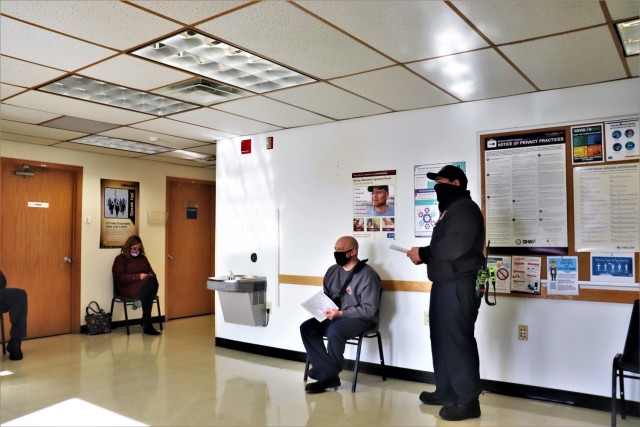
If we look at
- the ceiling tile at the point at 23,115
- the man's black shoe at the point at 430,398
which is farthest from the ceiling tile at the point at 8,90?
the man's black shoe at the point at 430,398

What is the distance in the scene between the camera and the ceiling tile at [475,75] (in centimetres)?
333

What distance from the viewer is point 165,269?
773 cm

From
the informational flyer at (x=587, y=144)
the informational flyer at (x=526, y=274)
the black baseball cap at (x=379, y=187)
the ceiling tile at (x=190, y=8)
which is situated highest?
the ceiling tile at (x=190, y=8)

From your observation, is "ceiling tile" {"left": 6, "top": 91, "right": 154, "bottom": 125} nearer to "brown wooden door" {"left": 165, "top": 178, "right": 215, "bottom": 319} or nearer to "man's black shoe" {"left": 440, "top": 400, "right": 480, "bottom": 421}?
"brown wooden door" {"left": 165, "top": 178, "right": 215, "bottom": 319}

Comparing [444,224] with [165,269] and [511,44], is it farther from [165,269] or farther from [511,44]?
[165,269]

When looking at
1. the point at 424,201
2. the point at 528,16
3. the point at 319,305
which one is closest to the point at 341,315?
the point at 319,305

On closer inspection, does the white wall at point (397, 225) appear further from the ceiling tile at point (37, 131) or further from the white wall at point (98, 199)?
the white wall at point (98, 199)

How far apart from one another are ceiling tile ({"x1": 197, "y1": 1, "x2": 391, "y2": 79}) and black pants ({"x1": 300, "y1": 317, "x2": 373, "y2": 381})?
6.72ft

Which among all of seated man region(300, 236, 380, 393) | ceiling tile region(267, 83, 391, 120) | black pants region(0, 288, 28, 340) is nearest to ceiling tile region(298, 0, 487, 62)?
ceiling tile region(267, 83, 391, 120)

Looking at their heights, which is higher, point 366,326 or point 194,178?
point 194,178

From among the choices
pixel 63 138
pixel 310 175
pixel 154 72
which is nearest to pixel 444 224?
pixel 310 175

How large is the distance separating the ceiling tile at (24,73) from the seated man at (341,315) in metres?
2.65

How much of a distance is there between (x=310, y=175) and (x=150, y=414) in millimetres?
2715

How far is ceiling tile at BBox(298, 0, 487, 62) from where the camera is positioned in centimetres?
258
